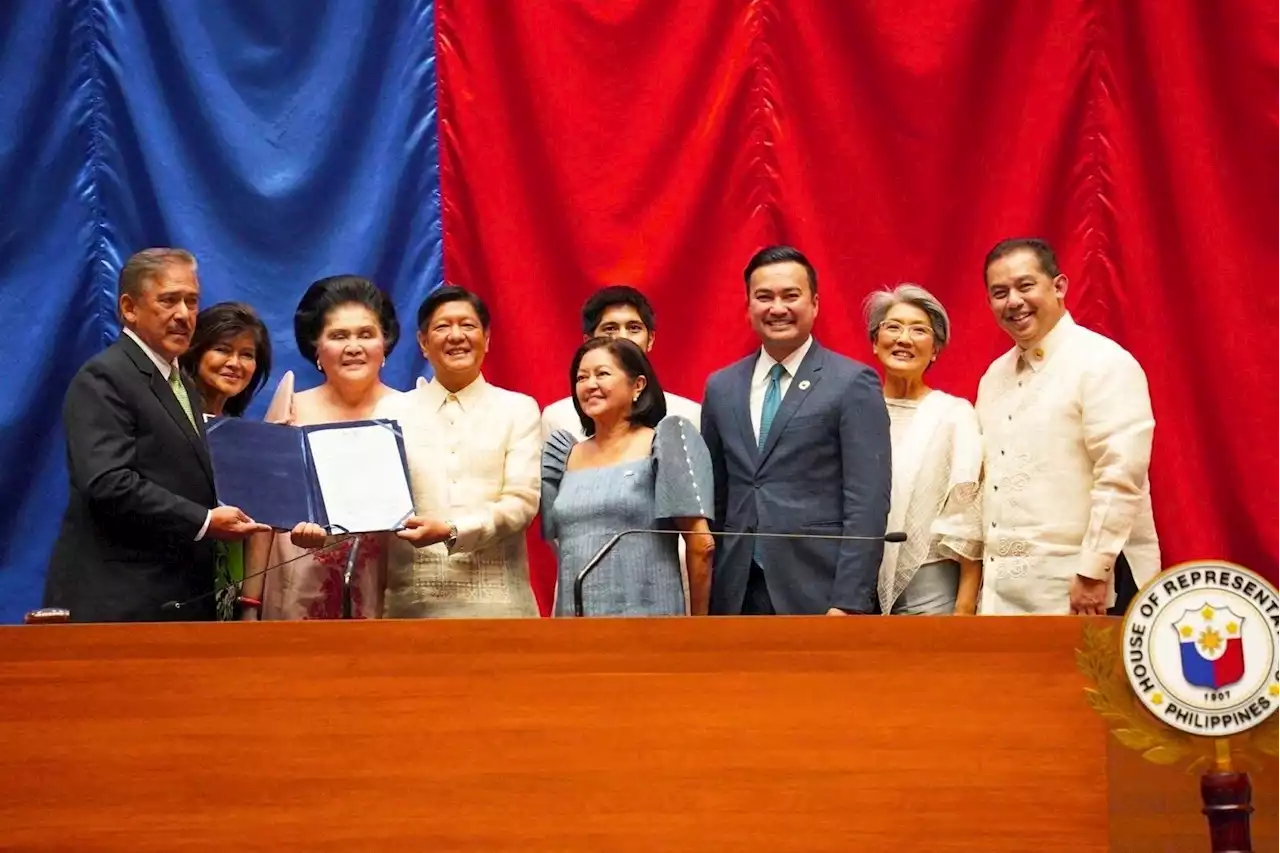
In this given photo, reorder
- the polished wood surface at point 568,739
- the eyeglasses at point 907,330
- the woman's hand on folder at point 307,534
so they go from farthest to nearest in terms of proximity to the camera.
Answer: the eyeglasses at point 907,330 → the woman's hand on folder at point 307,534 → the polished wood surface at point 568,739

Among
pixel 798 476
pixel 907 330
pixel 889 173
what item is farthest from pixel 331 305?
pixel 889 173

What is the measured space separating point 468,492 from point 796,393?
2.16ft

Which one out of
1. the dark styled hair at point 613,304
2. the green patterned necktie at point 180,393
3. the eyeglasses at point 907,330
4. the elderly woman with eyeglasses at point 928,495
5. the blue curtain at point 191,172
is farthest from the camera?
the blue curtain at point 191,172

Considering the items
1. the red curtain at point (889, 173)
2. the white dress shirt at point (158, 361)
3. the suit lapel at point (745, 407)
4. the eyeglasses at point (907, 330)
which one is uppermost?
the red curtain at point (889, 173)

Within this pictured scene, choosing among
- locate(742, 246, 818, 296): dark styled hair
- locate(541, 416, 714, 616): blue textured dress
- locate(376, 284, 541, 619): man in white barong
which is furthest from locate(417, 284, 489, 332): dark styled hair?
locate(742, 246, 818, 296): dark styled hair

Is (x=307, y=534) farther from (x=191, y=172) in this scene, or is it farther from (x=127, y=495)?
(x=191, y=172)

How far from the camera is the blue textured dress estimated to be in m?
3.02

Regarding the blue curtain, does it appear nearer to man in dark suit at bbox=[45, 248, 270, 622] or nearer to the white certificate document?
man in dark suit at bbox=[45, 248, 270, 622]

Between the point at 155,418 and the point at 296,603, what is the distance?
452 millimetres

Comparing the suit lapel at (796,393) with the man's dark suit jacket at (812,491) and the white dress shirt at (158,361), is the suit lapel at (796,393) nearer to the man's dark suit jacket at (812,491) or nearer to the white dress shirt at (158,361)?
the man's dark suit jacket at (812,491)

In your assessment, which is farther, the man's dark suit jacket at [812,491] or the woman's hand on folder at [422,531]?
the man's dark suit jacket at [812,491]

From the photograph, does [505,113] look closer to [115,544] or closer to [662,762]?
[115,544]

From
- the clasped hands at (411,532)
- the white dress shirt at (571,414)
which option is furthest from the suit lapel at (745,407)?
the clasped hands at (411,532)

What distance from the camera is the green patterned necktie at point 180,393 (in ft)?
10.3
